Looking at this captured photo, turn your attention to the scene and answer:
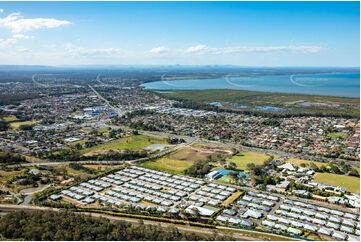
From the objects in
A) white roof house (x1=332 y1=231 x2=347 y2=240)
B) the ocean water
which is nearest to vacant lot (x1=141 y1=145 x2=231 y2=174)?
white roof house (x1=332 y1=231 x2=347 y2=240)

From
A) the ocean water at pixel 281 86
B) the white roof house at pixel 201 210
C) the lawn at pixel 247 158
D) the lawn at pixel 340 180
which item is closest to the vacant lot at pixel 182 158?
the lawn at pixel 247 158

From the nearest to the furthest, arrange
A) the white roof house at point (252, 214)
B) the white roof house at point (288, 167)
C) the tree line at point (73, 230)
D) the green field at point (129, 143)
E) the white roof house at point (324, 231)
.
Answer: the tree line at point (73, 230) < the white roof house at point (324, 231) < the white roof house at point (252, 214) < the white roof house at point (288, 167) < the green field at point (129, 143)

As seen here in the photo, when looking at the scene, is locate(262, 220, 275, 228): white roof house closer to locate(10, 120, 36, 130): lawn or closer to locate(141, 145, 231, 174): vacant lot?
locate(141, 145, 231, 174): vacant lot

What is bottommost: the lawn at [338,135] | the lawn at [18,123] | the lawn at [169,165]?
the lawn at [169,165]

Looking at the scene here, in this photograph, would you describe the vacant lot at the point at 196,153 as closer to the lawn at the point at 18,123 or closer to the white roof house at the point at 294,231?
the white roof house at the point at 294,231

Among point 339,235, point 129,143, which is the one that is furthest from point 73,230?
point 129,143

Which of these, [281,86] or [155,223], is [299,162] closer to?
[155,223]
